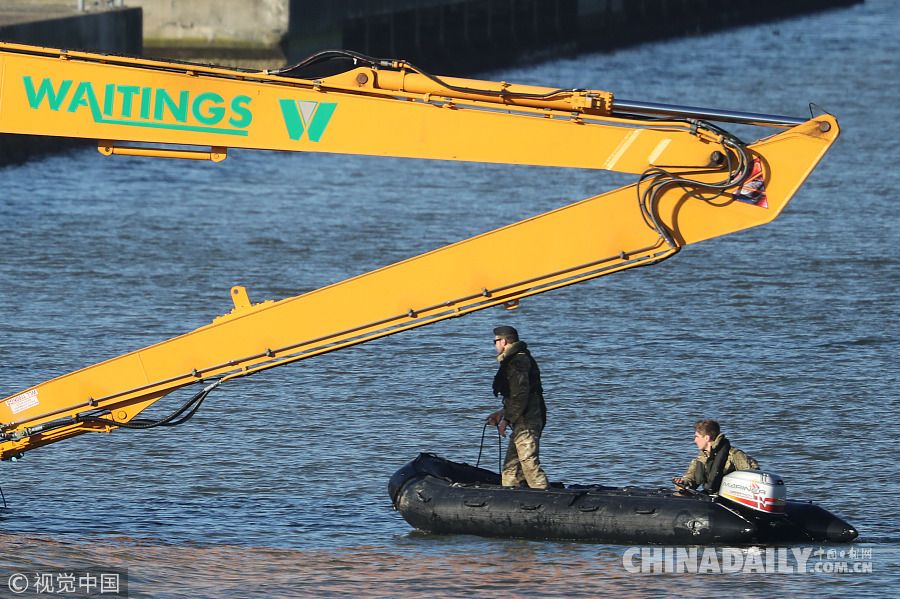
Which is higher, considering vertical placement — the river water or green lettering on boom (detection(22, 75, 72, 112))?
green lettering on boom (detection(22, 75, 72, 112))

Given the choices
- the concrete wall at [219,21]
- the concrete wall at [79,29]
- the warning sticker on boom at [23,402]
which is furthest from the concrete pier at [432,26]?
the warning sticker on boom at [23,402]

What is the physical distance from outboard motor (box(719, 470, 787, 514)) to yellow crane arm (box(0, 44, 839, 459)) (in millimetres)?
1812

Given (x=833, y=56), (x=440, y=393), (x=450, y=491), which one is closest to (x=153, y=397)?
(x=450, y=491)

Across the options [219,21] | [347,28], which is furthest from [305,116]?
[347,28]

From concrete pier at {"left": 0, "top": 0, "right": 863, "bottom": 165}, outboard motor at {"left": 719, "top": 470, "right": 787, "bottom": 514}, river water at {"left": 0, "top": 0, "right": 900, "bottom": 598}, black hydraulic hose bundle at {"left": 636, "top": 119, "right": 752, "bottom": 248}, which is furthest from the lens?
concrete pier at {"left": 0, "top": 0, "right": 863, "bottom": 165}

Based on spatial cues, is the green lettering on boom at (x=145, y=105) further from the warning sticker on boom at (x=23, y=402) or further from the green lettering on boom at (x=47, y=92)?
the warning sticker on boom at (x=23, y=402)

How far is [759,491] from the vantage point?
34.0ft

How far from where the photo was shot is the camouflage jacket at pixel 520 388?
36.2 feet

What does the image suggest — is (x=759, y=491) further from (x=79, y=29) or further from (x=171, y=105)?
(x=79, y=29)

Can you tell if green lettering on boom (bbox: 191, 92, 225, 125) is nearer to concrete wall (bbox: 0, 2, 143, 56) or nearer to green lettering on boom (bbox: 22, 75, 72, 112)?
green lettering on boom (bbox: 22, 75, 72, 112)

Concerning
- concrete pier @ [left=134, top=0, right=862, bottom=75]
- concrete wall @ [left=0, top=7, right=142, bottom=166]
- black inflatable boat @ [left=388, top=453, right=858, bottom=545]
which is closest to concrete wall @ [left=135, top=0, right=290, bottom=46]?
concrete pier @ [left=134, top=0, right=862, bottom=75]

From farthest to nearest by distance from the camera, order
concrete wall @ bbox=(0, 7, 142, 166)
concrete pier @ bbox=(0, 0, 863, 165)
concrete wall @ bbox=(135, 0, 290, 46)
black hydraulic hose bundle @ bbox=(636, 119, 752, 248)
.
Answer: concrete wall @ bbox=(135, 0, 290, 46) < concrete pier @ bbox=(0, 0, 863, 165) < concrete wall @ bbox=(0, 7, 142, 166) < black hydraulic hose bundle @ bbox=(636, 119, 752, 248)

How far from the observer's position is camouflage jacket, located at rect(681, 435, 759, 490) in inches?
423

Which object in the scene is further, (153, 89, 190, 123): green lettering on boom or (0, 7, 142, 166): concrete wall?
(0, 7, 142, 166): concrete wall
